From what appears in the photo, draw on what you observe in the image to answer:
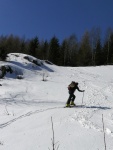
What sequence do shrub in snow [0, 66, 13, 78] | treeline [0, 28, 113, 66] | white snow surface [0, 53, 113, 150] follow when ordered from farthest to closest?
treeline [0, 28, 113, 66] → shrub in snow [0, 66, 13, 78] → white snow surface [0, 53, 113, 150]

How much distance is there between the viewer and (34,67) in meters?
30.2

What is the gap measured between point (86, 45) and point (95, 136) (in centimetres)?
5258

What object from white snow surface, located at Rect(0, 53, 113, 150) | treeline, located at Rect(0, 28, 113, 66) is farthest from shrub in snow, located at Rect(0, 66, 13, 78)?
treeline, located at Rect(0, 28, 113, 66)

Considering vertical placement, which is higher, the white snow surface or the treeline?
the treeline

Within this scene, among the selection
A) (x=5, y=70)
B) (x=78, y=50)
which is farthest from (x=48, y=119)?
(x=78, y=50)

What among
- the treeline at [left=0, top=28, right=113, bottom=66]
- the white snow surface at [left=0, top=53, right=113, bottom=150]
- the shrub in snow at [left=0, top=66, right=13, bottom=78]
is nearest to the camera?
the white snow surface at [left=0, top=53, right=113, bottom=150]

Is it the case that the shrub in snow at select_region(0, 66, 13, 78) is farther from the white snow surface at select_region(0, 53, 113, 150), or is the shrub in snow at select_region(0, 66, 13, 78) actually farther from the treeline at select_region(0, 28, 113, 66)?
the treeline at select_region(0, 28, 113, 66)

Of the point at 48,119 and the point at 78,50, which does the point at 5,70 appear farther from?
the point at 78,50

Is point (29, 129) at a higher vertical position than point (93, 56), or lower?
lower

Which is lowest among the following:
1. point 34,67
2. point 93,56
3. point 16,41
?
point 34,67

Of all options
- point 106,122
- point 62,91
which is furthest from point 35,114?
point 62,91

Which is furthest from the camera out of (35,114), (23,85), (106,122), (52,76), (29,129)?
(52,76)

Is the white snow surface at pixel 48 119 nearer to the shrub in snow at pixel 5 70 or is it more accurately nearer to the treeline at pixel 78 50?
the shrub in snow at pixel 5 70

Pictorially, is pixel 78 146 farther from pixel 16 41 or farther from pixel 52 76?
pixel 16 41
